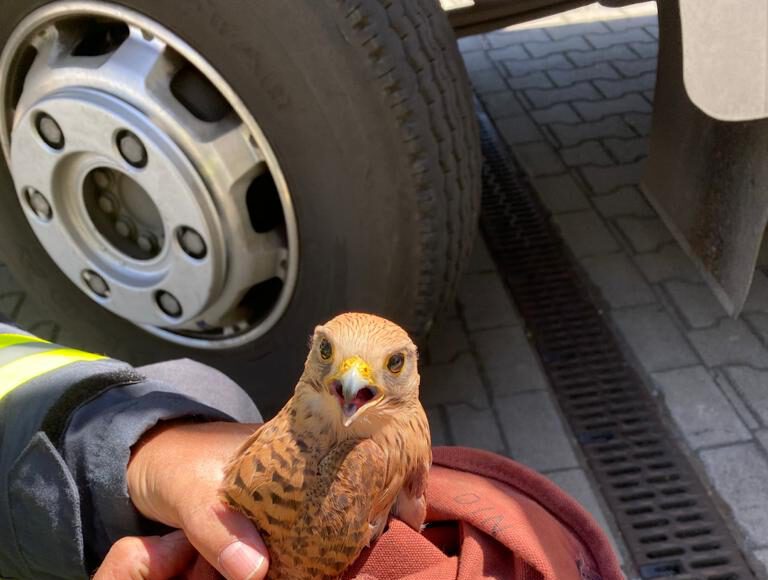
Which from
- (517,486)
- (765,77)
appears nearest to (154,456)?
(517,486)

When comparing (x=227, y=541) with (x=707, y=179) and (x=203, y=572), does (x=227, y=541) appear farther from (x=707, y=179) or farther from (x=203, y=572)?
(x=707, y=179)

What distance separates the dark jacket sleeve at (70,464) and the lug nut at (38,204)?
2.61ft

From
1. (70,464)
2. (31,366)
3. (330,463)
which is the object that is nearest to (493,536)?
(330,463)

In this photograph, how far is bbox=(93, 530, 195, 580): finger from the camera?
1.15 m

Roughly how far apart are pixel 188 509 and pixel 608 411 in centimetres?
156

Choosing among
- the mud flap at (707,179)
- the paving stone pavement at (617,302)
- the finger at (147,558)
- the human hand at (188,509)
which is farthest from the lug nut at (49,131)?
the mud flap at (707,179)

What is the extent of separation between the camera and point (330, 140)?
1690mm

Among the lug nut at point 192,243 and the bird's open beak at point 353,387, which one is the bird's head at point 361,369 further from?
the lug nut at point 192,243

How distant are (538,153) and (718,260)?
1.81 meters

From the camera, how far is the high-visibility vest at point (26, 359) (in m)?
→ 1.36

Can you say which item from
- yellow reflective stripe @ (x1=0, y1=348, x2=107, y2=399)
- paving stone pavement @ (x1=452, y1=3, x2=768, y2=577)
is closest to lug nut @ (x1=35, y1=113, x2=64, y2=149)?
yellow reflective stripe @ (x1=0, y1=348, x2=107, y2=399)

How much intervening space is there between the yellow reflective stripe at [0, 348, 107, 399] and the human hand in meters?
0.21

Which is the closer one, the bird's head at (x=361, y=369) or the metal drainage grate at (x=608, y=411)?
the bird's head at (x=361, y=369)

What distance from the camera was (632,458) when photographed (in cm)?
225
